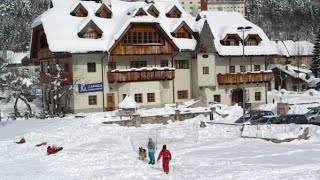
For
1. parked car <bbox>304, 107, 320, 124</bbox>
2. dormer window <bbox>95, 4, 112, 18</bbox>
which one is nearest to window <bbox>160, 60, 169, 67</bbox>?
dormer window <bbox>95, 4, 112, 18</bbox>

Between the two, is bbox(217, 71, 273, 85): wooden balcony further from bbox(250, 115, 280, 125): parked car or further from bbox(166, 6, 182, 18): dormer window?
bbox(250, 115, 280, 125): parked car

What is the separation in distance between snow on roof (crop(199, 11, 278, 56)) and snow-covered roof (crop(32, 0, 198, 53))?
237 centimetres

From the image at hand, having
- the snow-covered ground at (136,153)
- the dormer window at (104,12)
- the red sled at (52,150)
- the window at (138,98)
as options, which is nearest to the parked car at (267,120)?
the snow-covered ground at (136,153)

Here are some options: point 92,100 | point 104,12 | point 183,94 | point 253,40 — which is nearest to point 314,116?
point 183,94

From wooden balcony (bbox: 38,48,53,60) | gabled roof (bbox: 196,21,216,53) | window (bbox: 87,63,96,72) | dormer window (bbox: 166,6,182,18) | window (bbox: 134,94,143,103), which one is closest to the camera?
window (bbox: 87,63,96,72)

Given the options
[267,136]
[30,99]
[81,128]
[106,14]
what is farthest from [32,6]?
[267,136]

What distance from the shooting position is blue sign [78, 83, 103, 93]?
46375 millimetres

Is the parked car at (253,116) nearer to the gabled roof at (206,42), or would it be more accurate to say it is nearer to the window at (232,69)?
the gabled roof at (206,42)

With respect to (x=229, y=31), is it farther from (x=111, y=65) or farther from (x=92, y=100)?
(x=92, y=100)

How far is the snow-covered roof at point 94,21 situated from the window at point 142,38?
3.62ft

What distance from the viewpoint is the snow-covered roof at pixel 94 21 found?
4550 cm

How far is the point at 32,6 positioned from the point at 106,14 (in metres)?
85.5

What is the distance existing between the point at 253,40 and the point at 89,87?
64.4ft

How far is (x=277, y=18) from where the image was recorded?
15388 cm
